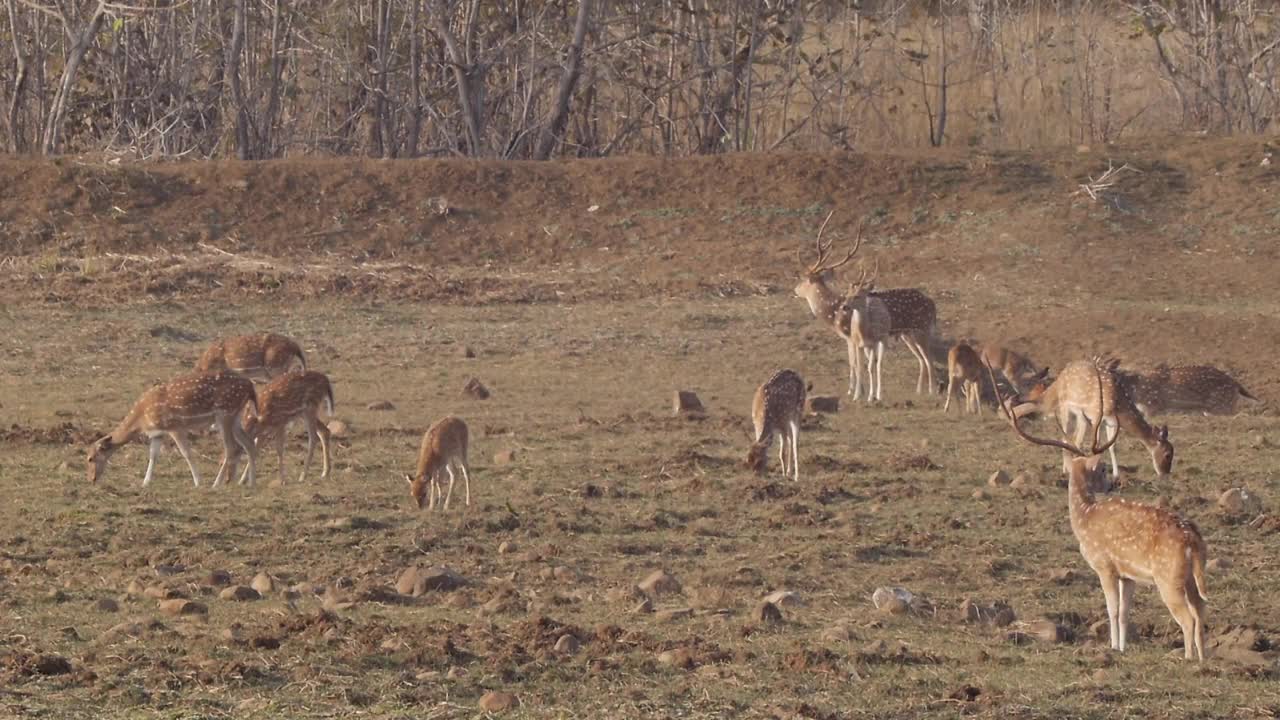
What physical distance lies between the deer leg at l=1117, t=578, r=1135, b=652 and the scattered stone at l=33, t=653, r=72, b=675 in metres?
4.46

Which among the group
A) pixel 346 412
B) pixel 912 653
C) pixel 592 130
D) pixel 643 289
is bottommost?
pixel 912 653

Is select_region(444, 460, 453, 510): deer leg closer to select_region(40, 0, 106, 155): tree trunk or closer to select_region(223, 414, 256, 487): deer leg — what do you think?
select_region(223, 414, 256, 487): deer leg

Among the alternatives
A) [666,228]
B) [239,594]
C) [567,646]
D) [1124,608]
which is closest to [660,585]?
[567,646]

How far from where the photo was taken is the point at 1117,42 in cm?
3178

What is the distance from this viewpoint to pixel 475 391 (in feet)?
55.9

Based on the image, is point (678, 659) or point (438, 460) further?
point (438, 460)

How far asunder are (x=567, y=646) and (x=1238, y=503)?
5353 mm

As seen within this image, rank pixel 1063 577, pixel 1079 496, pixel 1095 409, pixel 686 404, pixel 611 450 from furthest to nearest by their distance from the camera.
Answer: pixel 686 404 < pixel 611 450 < pixel 1095 409 < pixel 1063 577 < pixel 1079 496

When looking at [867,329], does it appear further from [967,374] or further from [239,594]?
[239,594]

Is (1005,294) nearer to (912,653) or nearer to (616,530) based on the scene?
(616,530)

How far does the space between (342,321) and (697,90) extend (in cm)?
1080

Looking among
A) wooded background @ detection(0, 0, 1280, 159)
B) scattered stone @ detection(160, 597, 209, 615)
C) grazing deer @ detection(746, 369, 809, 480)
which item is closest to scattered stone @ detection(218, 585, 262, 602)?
scattered stone @ detection(160, 597, 209, 615)

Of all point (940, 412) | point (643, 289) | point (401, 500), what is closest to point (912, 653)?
point (401, 500)

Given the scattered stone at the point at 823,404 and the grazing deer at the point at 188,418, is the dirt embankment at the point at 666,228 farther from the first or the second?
the grazing deer at the point at 188,418
